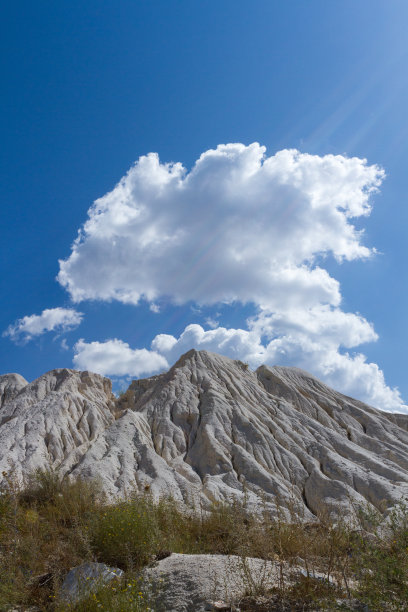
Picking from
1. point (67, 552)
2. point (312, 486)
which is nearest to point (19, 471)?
point (312, 486)

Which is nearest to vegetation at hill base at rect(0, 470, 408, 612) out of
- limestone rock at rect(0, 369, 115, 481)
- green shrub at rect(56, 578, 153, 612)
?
green shrub at rect(56, 578, 153, 612)

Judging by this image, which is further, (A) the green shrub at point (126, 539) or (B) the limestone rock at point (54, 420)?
(B) the limestone rock at point (54, 420)

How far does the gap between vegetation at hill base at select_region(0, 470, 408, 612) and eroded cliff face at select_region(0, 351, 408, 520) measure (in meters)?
10.7

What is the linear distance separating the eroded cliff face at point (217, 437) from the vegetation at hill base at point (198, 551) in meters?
10.7

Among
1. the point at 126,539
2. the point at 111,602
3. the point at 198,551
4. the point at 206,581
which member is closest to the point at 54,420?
the point at 198,551

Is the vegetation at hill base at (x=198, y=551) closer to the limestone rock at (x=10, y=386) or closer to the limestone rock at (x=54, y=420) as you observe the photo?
the limestone rock at (x=54, y=420)

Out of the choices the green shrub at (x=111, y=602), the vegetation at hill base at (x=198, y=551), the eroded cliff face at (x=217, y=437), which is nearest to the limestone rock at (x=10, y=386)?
the eroded cliff face at (x=217, y=437)

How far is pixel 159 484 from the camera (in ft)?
74.6

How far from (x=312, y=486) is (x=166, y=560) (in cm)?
1970

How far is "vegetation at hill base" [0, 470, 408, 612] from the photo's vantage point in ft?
17.6

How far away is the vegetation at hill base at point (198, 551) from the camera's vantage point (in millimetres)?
5371

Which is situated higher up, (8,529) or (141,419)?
(141,419)

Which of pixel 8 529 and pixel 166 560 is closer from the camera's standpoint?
pixel 166 560

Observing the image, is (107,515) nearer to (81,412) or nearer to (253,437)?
(253,437)
